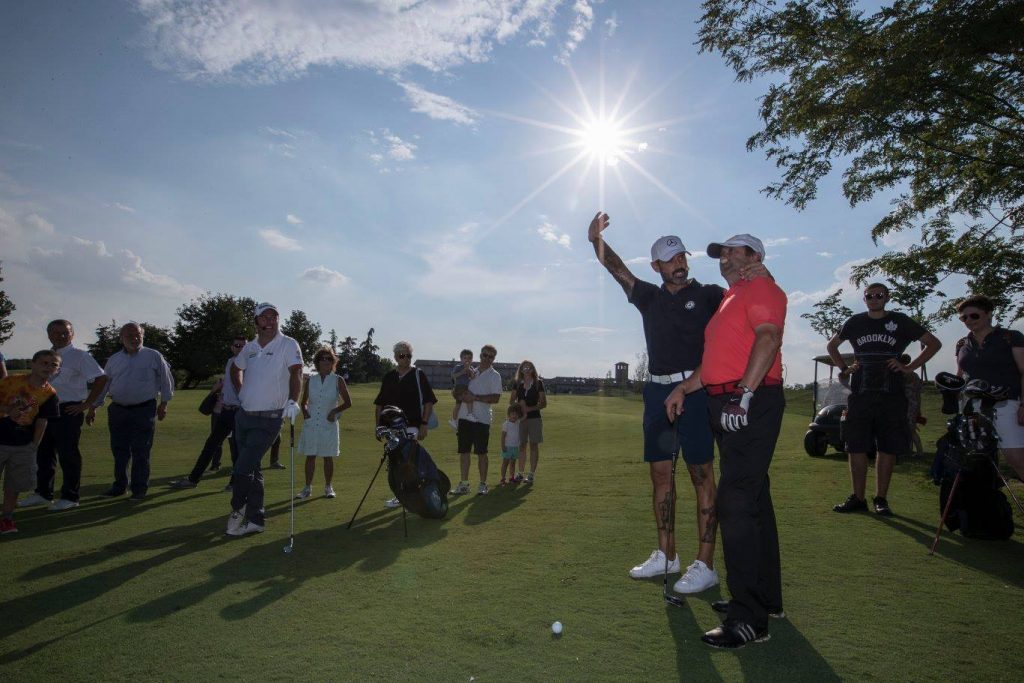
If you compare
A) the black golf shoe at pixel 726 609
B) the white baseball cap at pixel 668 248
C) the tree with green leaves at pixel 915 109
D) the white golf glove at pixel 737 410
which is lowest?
the black golf shoe at pixel 726 609

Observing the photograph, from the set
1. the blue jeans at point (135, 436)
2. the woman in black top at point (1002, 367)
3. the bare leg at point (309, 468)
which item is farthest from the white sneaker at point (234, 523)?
the woman in black top at point (1002, 367)

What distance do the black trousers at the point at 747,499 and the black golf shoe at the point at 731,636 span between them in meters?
0.05

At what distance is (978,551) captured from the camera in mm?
5801

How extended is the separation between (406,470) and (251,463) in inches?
64.9

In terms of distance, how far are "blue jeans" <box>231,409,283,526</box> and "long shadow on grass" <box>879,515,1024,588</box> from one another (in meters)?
6.42

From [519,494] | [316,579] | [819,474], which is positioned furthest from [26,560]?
[819,474]

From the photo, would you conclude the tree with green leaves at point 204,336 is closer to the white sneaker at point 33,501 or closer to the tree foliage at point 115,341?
the tree foliage at point 115,341

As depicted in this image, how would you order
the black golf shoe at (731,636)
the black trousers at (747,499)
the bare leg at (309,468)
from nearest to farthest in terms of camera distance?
the black golf shoe at (731,636) → the black trousers at (747,499) → the bare leg at (309,468)

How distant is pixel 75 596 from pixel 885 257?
45.9 feet

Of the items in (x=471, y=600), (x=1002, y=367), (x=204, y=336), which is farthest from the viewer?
(x=204, y=336)

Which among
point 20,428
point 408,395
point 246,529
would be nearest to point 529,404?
point 408,395

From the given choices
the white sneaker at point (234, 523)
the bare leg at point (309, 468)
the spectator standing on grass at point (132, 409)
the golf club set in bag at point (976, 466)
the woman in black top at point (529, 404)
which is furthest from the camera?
the woman in black top at point (529, 404)

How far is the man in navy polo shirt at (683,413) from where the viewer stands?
4.83m

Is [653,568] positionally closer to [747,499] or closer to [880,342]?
[747,499]
